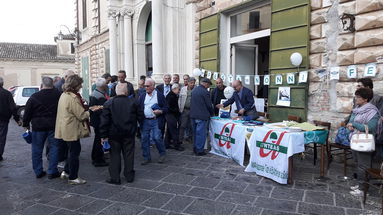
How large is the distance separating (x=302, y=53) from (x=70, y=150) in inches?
189

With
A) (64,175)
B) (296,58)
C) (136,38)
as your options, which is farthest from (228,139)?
(136,38)

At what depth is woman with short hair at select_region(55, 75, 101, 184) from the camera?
14.1 feet

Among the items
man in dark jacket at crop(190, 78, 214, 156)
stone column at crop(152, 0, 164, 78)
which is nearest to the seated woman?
man in dark jacket at crop(190, 78, 214, 156)

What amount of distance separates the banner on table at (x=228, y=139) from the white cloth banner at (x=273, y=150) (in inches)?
16.0

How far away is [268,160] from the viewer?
4688 mm

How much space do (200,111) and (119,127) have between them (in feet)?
6.73

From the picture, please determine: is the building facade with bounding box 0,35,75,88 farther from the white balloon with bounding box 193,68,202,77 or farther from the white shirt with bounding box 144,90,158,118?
the white shirt with bounding box 144,90,158,118

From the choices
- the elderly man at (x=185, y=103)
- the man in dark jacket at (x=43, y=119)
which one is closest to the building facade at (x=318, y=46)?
the elderly man at (x=185, y=103)

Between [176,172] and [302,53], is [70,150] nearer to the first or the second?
[176,172]

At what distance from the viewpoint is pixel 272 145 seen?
462 centimetres

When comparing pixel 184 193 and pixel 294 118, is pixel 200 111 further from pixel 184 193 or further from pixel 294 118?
pixel 184 193

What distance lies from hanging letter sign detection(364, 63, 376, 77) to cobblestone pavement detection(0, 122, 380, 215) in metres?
1.70

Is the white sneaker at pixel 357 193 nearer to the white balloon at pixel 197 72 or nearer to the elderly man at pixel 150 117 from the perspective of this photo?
the elderly man at pixel 150 117

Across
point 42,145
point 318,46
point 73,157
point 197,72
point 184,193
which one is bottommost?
point 184,193
